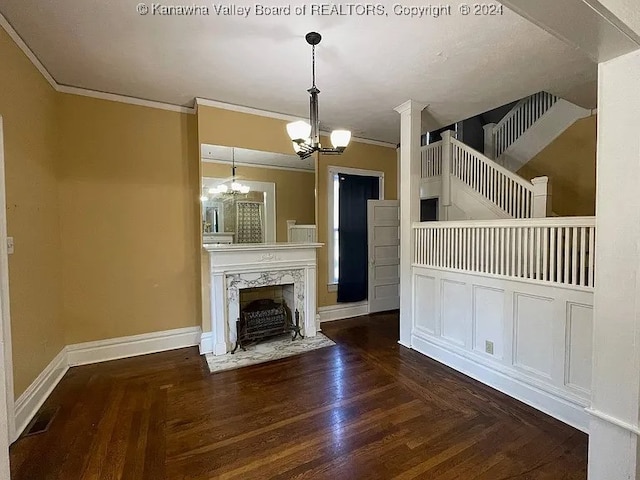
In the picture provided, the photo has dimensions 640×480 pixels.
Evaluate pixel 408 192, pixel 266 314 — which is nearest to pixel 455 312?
pixel 408 192

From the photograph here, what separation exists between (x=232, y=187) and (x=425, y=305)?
260cm

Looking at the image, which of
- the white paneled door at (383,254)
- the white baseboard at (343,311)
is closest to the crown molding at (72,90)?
the white paneled door at (383,254)

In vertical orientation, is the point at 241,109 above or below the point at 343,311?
above

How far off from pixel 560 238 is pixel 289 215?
2.81 meters

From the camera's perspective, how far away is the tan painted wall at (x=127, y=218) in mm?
3133

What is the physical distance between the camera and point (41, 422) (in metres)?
2.24

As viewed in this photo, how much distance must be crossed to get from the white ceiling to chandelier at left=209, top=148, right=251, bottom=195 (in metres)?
0.67

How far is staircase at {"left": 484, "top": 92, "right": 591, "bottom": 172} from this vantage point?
449 cm

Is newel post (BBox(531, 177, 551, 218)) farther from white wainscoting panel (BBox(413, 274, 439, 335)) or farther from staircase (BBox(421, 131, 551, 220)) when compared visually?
white wainscoting panel (BBox(413, 274, 439, 335))

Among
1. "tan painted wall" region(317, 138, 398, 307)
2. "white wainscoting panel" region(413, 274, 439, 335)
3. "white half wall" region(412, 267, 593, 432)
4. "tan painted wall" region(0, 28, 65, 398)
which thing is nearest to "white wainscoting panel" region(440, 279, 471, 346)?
"white half wall" region(412, 267, 593, 432)

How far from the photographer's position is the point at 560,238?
2262 mm

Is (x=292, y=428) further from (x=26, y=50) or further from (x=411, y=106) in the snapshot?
(x=26, y=50)

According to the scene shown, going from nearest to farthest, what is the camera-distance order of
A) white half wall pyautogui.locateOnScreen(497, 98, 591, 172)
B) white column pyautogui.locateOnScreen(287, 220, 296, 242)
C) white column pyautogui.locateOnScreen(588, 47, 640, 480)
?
1. white column pyautogui.locateOnScreen(588, 47, 640, 480)
2. white column pyautogui.locateOnScreen(287, 220, 296, 242)
3. white half wall pyautogui.locateOnScreen(497, 98, 591, 172)

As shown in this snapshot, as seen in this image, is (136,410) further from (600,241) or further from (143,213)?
(600,241)
